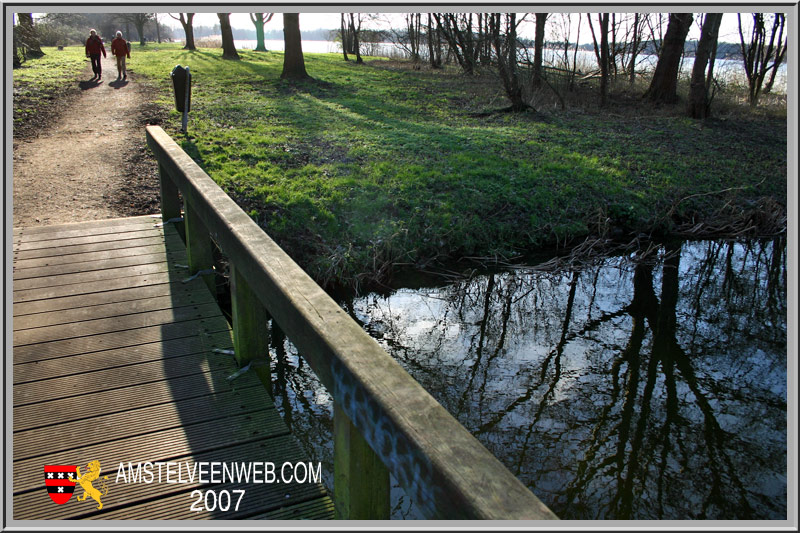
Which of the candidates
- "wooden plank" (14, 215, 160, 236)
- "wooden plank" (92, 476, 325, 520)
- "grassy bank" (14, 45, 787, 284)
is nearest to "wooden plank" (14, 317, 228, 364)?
"wooden plank" (92, 476, 325, 520)

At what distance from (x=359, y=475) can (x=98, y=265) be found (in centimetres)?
364

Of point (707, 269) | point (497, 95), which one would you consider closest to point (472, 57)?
point (497, 95)

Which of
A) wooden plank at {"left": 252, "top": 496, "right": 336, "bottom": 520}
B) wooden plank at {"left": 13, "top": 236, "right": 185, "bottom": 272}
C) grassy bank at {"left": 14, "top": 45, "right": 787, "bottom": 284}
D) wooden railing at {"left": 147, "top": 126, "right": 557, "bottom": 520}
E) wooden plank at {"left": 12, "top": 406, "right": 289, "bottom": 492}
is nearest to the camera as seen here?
wooden railing at {"left": 147, "top": 126, "right": 557, "bottom": 520}

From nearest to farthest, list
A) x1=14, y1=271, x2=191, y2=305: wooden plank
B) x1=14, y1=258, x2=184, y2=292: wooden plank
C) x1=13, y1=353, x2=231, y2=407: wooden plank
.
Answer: x1=13, y1=353, x2=231, y2=407: wooden plank
x1=14, y1=271, x2=191, y2=305: wooden plank
x1=14, y1=258, x2=184, y2=292: wooden plank

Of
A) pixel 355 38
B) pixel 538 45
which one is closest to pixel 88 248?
pixel 538 45

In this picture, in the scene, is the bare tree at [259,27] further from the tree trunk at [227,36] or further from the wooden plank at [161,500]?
the wooden plank at [161,500]

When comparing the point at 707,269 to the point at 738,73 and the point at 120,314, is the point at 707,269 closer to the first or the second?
the point at 120,314

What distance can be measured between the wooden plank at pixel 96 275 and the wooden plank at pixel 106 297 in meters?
0.17

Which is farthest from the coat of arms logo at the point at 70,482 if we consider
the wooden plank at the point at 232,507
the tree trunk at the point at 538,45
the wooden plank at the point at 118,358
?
the tree trunk at the point at 538,45

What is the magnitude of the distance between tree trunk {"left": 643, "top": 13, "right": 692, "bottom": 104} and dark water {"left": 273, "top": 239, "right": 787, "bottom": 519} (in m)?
11.2

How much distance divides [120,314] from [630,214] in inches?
289

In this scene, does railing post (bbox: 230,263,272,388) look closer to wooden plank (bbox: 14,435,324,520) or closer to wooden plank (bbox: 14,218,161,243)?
wooden plank (bbox: 14,435,324,520)

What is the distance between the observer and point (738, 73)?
74.3 feet

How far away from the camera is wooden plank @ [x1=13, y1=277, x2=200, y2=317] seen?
12.8 ft
